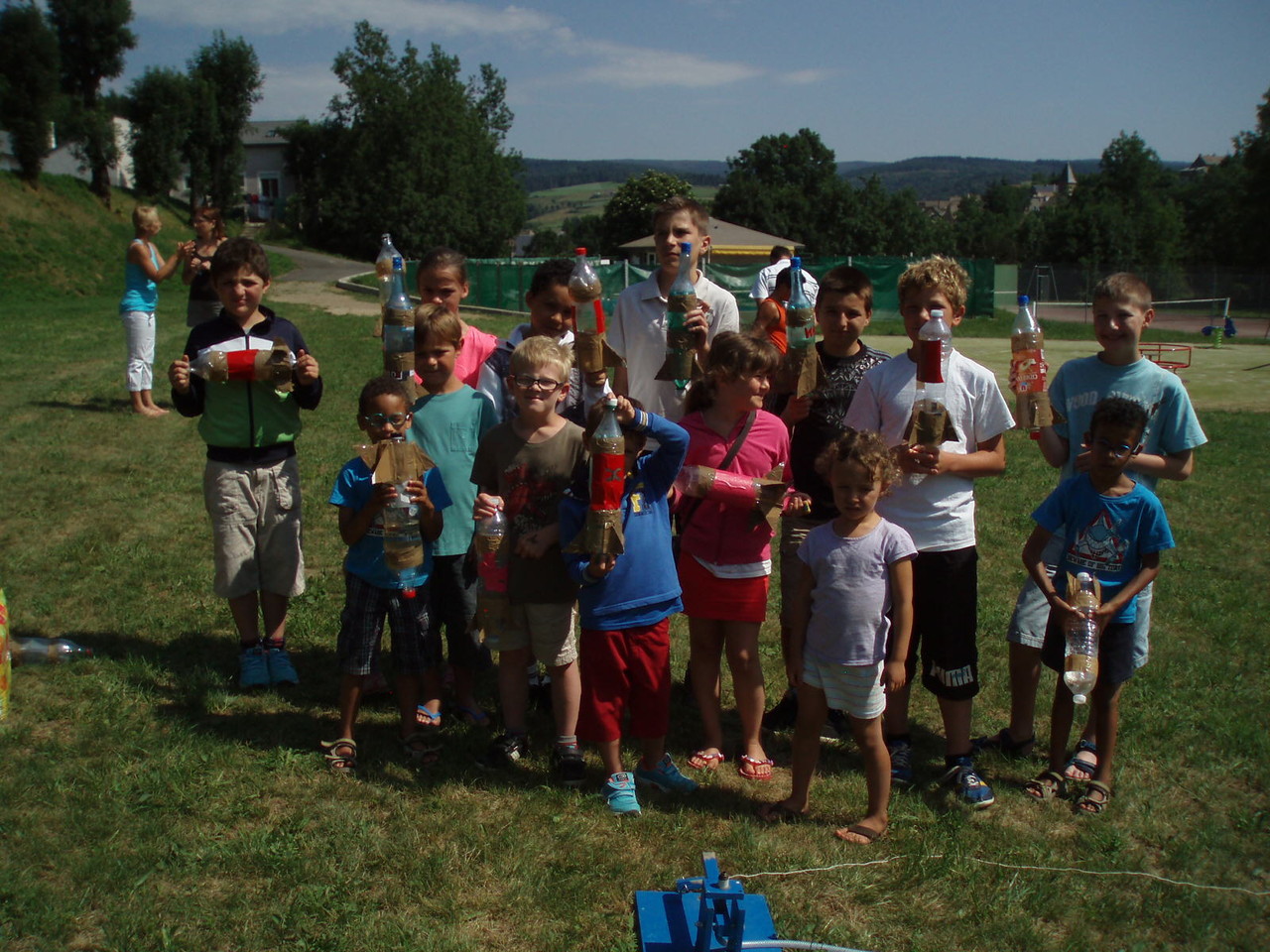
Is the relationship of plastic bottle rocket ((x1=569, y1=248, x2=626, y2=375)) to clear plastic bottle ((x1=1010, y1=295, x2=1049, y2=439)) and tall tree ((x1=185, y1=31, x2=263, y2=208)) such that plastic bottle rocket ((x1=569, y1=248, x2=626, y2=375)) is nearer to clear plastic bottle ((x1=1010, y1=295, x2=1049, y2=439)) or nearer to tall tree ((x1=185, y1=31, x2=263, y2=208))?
clear plastic bottle ((x1=1010, y1=295, x2=1049, y2=439))

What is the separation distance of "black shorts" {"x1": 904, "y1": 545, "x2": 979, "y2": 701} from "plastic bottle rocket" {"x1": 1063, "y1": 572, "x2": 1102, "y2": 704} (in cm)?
37

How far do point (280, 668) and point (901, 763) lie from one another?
9.81 ft

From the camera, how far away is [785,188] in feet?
287

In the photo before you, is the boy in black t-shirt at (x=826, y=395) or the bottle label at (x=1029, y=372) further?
the boy in black t-shirt at (x=826, y=395)

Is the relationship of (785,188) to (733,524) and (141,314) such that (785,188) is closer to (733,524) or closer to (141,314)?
(141,314)

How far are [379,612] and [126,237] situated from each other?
39484mm

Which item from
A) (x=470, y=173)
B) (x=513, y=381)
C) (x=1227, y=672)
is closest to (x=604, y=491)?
(x=513, y=381)

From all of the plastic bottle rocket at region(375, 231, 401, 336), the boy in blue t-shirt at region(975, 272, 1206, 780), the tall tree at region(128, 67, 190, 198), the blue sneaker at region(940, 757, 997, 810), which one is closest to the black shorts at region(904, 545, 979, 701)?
the blue sneaker at region(940, 757, 997, 810)

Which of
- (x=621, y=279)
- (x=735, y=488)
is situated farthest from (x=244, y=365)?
(x=621, y=279)

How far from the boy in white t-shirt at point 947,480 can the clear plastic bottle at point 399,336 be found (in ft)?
6.06

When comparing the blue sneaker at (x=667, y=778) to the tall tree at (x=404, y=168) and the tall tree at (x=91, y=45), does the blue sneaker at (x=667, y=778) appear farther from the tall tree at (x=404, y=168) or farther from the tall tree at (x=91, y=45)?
the tall tree at (x=404, y=168)

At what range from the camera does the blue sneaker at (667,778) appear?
4.07m

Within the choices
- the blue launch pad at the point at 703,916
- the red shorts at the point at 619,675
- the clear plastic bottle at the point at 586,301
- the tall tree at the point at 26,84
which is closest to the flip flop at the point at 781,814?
the red shorts at the point at 619,675

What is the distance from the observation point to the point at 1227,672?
17.3ft
